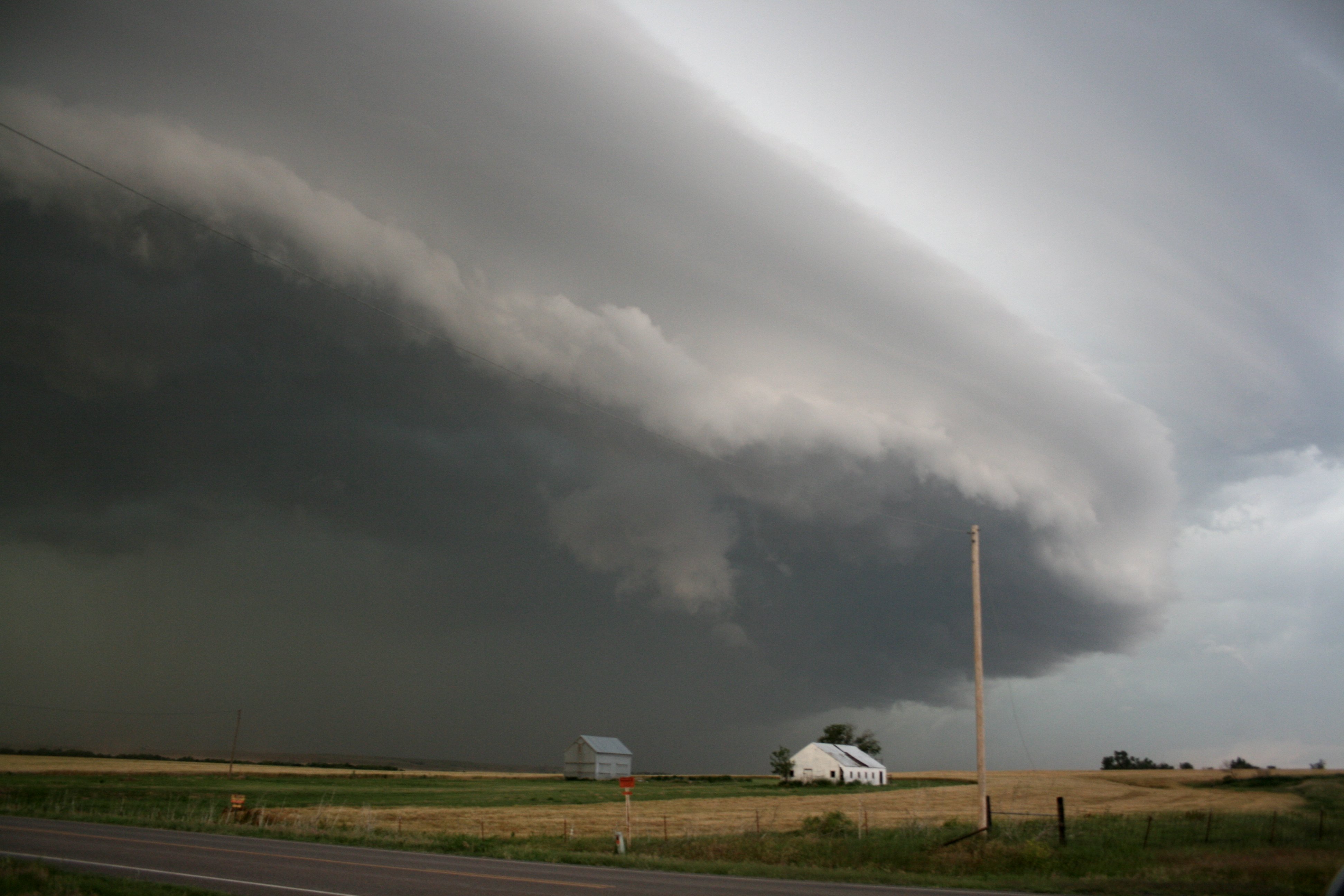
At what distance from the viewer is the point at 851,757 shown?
126688 mm

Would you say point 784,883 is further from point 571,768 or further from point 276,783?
point 571,768

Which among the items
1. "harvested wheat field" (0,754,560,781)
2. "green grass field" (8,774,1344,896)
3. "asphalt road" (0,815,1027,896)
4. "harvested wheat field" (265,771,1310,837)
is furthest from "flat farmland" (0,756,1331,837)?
"asphalt road" (0,815,1027,896)

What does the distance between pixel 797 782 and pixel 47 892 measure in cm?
11371

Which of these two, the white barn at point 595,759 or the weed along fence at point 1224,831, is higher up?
the weed along fence at point 1224,831

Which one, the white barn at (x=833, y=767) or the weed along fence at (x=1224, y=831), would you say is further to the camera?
the white barn at (x=833, y=767)

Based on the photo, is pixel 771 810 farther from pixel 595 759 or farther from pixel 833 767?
pixel 595 759

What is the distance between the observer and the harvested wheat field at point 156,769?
102062mm

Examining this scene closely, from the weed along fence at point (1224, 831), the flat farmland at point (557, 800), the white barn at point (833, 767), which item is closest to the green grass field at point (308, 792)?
the flat farmland at point (557, 800)

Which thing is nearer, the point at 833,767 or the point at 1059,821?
the point at 1059,821

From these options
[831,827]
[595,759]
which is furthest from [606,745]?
[831,827]

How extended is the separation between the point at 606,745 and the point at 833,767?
1395 inches

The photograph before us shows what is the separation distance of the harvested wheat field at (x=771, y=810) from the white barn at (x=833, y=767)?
26.1 m

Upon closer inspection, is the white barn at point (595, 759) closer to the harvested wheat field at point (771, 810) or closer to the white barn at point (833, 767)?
the white barn at point (833, 767)

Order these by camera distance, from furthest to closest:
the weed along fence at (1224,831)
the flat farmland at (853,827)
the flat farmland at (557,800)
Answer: the flat farmland at (557,800)
the weed along fence at (1224,831)
the flat farmland at (853,827)
